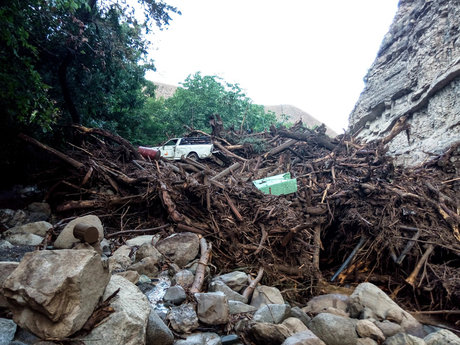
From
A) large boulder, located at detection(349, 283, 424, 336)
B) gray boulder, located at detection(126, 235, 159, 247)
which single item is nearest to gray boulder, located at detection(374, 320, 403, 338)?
large boulder, located at detection(349, 283, 424, 336)

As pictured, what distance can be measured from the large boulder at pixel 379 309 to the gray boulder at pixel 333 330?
681 mm

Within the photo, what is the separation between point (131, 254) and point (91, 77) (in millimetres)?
5884

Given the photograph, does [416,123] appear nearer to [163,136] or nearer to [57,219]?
Result: [57,219]

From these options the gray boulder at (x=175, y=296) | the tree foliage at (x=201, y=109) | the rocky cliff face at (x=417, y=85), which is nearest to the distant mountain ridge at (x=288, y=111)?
the tree foliage at (x=201, y=109)

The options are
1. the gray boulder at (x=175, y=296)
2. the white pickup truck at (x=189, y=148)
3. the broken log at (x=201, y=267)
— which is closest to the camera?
the gray boulder at (x=175, y=296)

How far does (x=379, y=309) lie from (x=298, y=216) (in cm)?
255

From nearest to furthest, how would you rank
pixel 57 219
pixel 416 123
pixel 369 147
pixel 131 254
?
1. pixel 131 254
2. pixel 57 219
3. pixel 369 147
4. pixel 416 123

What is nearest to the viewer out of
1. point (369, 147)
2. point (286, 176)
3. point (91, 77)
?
point (286, 176)

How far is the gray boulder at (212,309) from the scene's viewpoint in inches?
110

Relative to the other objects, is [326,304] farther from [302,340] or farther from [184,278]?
[184,278]

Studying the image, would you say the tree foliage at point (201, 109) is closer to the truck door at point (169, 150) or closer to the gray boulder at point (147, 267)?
the truck door at point (169, 150)

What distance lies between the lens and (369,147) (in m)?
9.98

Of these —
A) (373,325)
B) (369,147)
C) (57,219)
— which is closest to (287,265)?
(373,325)

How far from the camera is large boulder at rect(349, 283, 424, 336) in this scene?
3895mm
